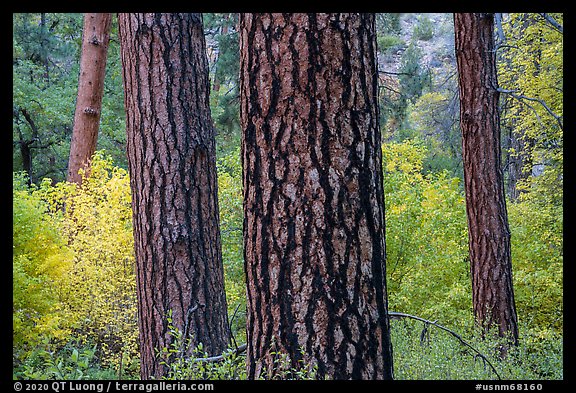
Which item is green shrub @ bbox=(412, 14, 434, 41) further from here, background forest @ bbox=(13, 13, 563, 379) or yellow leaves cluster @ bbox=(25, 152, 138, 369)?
yellow leaves cluster @ bbox=(25, 152, 138, 369)

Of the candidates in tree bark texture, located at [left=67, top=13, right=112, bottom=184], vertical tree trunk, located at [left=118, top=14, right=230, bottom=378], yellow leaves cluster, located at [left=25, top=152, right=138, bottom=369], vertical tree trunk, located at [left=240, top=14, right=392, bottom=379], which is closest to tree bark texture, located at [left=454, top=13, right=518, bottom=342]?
vertical tree trunk, located at [left=118, top=14, right=230, bottom=378]

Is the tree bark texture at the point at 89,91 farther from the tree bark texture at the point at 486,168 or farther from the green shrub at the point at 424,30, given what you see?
the green shrub at the point at 424,30

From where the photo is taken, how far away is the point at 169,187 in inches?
144

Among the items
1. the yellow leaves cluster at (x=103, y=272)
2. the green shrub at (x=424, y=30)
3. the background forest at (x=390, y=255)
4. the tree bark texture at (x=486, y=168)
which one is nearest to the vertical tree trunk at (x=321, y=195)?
the background forest at (x=390, y=255)

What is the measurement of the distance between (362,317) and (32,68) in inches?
662

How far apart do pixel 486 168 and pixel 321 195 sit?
4.63 metres

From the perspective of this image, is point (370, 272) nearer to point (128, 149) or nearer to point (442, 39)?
point (128, 149)

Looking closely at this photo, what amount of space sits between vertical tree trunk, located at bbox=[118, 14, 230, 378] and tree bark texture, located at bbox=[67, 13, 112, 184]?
22.2ft

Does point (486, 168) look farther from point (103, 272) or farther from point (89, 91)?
point (89, 91)

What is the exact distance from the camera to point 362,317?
2.06 m

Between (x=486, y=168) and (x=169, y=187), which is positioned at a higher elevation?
(x=169, y=187)

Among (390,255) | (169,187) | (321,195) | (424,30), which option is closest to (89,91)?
(390,255)

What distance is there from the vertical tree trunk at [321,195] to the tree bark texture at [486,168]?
444cm
